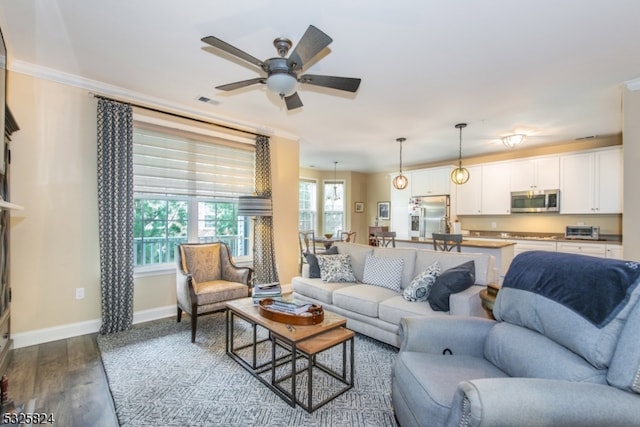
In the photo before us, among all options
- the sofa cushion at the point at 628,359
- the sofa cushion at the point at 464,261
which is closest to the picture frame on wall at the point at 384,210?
the sofa cushion at the point at 464,261

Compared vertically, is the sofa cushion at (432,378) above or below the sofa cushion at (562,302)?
below

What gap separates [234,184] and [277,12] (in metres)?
2.86

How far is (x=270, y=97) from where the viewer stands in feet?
12.3

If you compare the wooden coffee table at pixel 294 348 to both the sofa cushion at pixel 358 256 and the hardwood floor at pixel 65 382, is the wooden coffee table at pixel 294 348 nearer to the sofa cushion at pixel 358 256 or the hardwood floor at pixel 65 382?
the hardwood floor at pixel 65 382

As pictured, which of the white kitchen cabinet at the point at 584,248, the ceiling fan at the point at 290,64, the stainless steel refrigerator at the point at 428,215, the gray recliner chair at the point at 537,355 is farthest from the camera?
the stainless steel refrigerator at the point at 428,215

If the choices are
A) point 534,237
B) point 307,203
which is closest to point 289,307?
point 534,237

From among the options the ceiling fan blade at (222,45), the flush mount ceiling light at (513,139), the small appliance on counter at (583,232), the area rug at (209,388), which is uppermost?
the flush mount ceiling light at (513,139)

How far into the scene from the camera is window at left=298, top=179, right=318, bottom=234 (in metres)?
8.35

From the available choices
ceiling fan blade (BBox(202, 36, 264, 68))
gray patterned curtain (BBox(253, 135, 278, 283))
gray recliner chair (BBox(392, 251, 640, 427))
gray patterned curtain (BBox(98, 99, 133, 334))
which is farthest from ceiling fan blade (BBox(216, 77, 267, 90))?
gray patterned curtain (BBox(253, 135, 278, 283))

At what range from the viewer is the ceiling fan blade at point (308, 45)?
188 cm

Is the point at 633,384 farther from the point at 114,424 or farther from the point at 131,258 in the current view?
the point at 131,258

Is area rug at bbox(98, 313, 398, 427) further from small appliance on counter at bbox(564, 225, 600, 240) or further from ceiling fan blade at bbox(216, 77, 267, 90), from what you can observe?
small appliance on counter at bbox(564, 225, 600, 240)

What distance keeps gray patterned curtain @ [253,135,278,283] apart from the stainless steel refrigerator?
13.0 ft

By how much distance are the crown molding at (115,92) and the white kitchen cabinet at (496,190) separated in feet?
16.3
